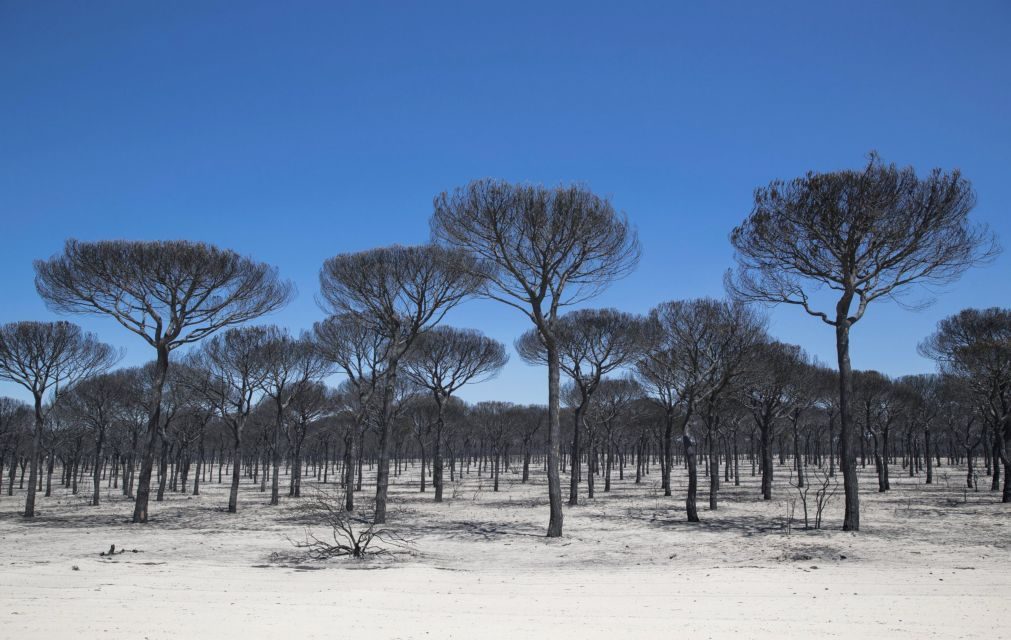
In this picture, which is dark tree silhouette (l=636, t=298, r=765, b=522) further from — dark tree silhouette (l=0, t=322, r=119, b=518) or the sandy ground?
dark tree silhouette (l=0, t=322, r=119, b=518)

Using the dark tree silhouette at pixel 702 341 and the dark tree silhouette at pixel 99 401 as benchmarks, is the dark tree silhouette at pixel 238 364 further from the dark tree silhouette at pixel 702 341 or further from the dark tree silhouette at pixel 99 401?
the dark tree silhouette at pixel 702 341

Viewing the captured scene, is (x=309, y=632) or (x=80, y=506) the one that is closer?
(x=309, y=632)

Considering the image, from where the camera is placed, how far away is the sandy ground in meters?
6.58

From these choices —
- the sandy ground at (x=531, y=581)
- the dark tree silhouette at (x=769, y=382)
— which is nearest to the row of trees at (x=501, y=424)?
the dark tree silhouette at (x=769, y=382)

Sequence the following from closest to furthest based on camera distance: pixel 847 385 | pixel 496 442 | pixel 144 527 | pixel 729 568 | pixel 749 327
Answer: pixel 729 568 → pixel 847 385 → pixel 144 527 → pixel 749 327 → pixel 496 442

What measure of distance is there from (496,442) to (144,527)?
32524mm

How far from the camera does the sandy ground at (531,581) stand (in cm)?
658

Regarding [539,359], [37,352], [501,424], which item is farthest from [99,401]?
[501,424]

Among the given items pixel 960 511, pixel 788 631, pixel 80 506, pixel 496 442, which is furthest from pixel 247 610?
pixel 496 442

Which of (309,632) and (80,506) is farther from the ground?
(309,632)

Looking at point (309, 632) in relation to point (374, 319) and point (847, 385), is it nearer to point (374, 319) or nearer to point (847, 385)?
point (847, 385)

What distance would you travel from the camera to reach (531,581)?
32.6 ft

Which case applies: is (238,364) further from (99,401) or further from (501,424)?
(501,424)

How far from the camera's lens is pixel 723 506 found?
2461 cm
